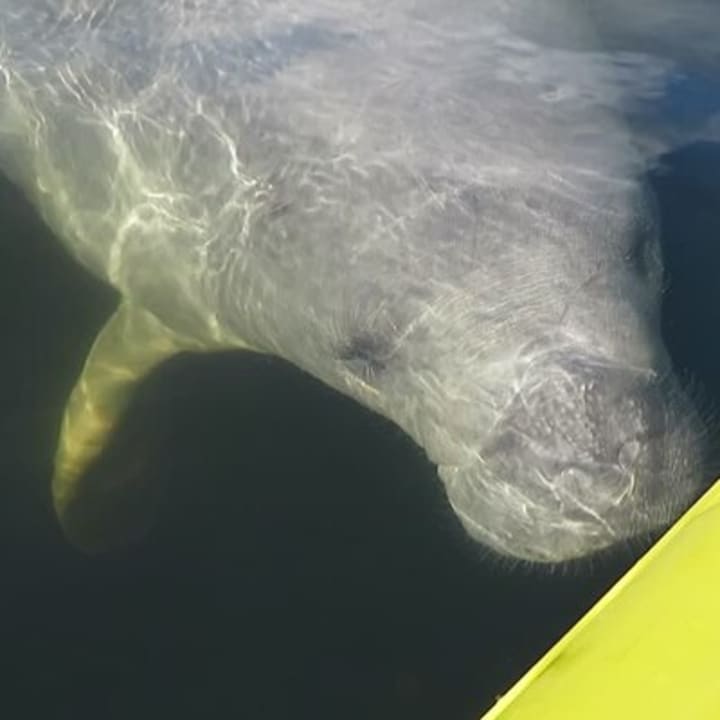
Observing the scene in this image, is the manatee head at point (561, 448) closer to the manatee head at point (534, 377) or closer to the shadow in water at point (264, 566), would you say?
the manatee head at point (534, 377)

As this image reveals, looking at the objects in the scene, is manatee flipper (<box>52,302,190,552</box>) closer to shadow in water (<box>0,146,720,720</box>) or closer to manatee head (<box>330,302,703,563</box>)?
shadow in water (<box>0,146,720,720</box>)

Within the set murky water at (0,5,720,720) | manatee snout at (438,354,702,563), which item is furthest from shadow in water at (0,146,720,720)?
manatee snout at (438,354,702,563)

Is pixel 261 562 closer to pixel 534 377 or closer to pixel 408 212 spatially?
pixel 408 212

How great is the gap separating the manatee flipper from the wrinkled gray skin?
0.57 feet

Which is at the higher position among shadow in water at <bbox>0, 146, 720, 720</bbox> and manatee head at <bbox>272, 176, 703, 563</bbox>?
manatee head at <bbox>272, 176, 703, 563</bbox>

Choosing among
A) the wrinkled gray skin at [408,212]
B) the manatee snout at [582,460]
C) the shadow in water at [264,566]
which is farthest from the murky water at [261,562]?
the manatee snout at [582,460]

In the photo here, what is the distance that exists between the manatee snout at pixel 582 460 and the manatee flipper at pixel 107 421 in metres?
A: 2.03

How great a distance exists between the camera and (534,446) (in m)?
4.84

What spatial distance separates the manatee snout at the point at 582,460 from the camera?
476 cm

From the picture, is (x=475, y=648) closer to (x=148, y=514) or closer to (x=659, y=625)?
(x=148, y=514)

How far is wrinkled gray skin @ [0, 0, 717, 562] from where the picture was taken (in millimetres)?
4930

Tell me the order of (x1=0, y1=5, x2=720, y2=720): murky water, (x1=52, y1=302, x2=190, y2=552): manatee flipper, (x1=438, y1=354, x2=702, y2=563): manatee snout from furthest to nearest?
(x1=52, y1=302, x2=190, y2=552): manatee flipper
(x1=0, y1=5, x2=720, y2=720): murky water
(x1=438, y1=354, x2=702, y2=563): manatee snout

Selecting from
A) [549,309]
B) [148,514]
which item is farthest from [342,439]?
[549,309]

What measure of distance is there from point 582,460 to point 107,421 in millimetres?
2686
